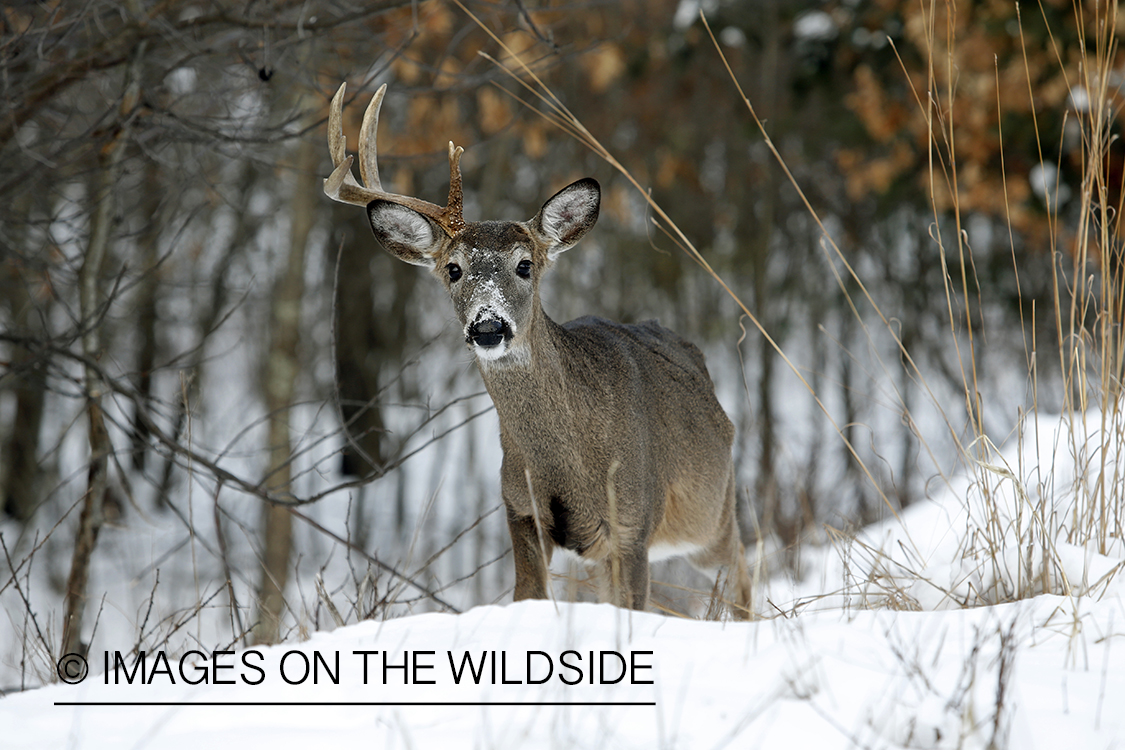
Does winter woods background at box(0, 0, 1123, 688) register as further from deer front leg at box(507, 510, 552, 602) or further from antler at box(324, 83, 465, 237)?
deer front leg at box(507, 510, 552, 602)

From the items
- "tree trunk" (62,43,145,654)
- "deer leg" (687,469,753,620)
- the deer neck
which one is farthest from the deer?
"tree trunk" (62,43,145,654)

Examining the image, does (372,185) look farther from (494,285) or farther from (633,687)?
(633,687)

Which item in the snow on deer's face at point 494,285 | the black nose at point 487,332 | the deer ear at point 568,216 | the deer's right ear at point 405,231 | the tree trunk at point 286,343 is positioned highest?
the tree trunk at point 286,343

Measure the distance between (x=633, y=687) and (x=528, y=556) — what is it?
1.64m

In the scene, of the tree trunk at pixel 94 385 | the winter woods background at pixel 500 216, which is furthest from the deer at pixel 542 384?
the tree trunk at pixel 94 385

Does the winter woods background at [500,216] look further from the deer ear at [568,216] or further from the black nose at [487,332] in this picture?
the deer ear at [568,216]

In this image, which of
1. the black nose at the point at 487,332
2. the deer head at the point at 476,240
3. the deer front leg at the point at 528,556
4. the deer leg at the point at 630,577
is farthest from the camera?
the deer front leg at the point at 528,556

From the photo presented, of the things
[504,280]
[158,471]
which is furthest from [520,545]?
[158,471]

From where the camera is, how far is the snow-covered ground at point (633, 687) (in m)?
2.27

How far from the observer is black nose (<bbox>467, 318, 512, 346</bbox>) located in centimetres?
366

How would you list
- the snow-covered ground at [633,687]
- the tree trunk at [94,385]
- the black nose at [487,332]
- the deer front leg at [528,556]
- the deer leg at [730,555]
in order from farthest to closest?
the deer leg at [730,555]
the tree trunk at [94,385]
the deer front leg at [528,556]
the black nose at [487,332]
the snow-covered ground at [633,687]

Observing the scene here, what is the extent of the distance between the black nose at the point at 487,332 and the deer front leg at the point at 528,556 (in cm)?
80

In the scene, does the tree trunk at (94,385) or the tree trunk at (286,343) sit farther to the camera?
the tree trunk at (286,343)

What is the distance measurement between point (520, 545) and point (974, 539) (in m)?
1.66
